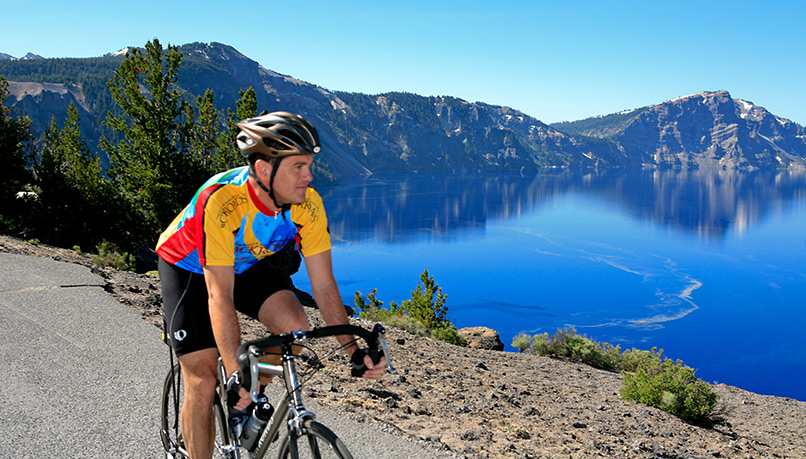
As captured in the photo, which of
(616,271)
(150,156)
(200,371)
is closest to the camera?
(200,371)

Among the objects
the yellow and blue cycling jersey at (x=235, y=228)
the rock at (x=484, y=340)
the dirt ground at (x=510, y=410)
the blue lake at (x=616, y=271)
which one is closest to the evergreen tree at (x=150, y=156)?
the dirt ground at (x=510, y=410)

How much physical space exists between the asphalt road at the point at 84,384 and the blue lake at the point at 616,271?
46.2 metres

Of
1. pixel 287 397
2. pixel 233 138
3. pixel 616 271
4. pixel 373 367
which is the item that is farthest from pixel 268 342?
pixel 616 271

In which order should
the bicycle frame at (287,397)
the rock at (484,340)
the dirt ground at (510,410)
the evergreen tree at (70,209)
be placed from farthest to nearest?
the evergreen tree at (70,209) < the rock at (484,340) < the dirt ground at (510,410) < the bicycle frame at (287,397)

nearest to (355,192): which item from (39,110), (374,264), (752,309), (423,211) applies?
(423,211)

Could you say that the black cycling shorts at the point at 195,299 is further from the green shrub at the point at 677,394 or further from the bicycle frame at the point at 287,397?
the green shrub at the point at 677,394

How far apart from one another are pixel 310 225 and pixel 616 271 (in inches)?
3001

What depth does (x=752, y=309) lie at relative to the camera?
2381 inches

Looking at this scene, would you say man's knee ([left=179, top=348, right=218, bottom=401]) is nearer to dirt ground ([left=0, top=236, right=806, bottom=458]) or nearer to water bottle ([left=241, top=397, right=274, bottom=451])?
water bottle ([left=241, top=397, right=274, bottom=451])

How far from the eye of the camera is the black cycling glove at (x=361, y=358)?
2693 millimetres

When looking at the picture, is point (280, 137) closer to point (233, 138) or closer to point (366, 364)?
point (366, 364)

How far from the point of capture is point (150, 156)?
2480 centimetres

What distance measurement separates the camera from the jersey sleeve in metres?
3.02

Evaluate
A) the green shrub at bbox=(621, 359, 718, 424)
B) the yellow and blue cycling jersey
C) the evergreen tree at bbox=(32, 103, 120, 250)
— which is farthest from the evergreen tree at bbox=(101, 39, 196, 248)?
the yellow and blue cycling jersey
